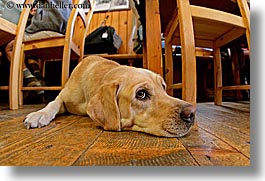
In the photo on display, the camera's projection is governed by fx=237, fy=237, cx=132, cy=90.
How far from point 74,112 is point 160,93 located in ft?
1.91

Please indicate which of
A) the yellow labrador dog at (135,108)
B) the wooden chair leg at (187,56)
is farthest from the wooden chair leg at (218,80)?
the yellow labrador dog at (135,108)

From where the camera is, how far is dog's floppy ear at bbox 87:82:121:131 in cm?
89

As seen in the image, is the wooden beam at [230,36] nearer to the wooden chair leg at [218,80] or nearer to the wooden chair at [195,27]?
the wooden chair at [195,27]

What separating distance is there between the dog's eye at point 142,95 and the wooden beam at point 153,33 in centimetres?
48

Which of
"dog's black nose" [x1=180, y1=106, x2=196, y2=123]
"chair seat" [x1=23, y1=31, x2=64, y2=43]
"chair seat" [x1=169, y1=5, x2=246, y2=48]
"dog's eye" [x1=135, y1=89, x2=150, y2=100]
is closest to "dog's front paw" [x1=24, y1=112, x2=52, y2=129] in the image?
"dog's eye" [x1=135, y1=89, x2=150, y2=100]

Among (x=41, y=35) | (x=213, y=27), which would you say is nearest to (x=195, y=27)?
(x=213, y=27)

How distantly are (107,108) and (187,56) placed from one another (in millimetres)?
403

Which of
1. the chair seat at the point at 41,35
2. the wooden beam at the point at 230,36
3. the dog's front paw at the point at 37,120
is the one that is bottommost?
the dog's front paw at the point at 37,120

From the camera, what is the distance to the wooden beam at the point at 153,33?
132 cm

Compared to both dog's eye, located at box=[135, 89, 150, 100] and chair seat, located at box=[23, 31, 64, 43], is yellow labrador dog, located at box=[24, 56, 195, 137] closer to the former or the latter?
dog's eye, located at box=[135, 89, 150, 100]

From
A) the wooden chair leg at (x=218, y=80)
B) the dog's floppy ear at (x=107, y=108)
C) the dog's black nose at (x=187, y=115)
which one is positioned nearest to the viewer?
the dog's black nose at (x=187, y=115)

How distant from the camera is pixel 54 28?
6.59ft

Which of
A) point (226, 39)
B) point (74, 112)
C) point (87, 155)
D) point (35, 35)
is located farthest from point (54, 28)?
point (87, 155)

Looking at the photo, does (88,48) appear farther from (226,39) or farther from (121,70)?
(121,70)
